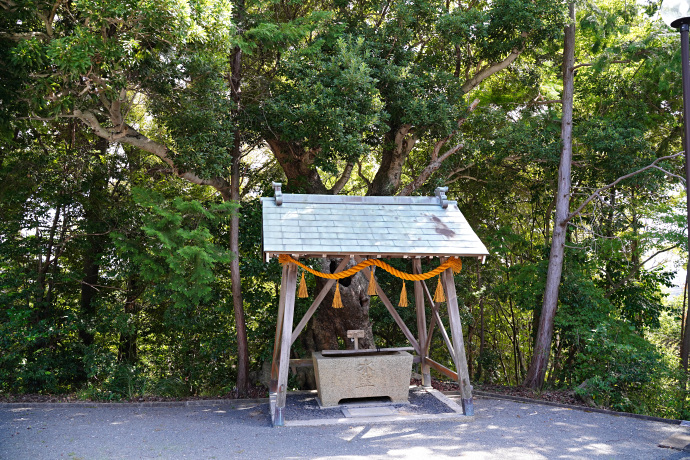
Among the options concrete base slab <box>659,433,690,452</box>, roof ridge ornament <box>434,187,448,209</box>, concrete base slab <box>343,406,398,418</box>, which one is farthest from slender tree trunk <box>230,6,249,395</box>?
concrete base slab <box>659,433,690,452</box>

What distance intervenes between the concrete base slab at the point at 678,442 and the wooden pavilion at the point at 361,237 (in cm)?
236

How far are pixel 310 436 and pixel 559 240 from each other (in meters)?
6.32

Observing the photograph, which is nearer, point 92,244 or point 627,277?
point 92,244

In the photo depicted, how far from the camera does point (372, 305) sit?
11.5 m

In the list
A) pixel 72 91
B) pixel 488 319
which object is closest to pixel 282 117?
pixel 72 91

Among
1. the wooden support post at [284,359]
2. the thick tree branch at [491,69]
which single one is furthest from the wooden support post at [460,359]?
the thick tree branch at [491,69]

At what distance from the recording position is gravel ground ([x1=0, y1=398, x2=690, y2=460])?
5559mm

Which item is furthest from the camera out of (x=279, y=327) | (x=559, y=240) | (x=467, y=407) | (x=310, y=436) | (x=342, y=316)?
(x=559, y=240)

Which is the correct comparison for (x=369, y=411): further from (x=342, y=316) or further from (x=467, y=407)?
(x=342, y=316)

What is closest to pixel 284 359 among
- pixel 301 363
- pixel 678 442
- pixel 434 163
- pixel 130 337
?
pixel 301 363

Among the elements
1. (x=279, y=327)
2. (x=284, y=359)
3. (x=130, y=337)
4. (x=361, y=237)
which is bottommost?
(x=130, y=337)

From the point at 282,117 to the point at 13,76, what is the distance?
151 inches

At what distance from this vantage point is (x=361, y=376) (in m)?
7.54

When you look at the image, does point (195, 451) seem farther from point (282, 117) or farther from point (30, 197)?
point (30, 197)
